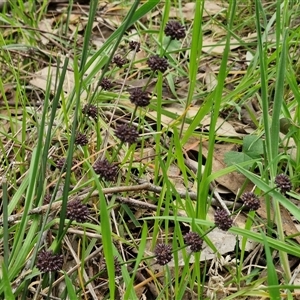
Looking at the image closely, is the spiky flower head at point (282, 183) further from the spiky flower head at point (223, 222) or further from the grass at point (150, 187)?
the spiky flower head at point (223, 222)

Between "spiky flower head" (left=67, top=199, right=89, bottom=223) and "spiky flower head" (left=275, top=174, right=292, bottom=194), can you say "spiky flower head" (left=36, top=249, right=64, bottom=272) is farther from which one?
"spiky flower head" (left=275, top=174, right=292, bottom=194)

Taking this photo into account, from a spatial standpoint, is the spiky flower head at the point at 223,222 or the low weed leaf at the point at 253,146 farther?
the low weed leaf at the point at 253,146

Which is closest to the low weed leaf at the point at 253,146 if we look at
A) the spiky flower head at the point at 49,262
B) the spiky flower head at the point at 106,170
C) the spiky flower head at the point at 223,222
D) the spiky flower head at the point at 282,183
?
the spiky flower head at the point at 282,183

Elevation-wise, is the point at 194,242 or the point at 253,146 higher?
the point at 253,146

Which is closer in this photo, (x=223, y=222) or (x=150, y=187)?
(x=223, y=222)

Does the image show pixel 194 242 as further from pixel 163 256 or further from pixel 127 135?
pixel 127 135

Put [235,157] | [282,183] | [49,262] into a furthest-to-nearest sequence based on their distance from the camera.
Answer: [235,157]
[282,183]
[49,262]

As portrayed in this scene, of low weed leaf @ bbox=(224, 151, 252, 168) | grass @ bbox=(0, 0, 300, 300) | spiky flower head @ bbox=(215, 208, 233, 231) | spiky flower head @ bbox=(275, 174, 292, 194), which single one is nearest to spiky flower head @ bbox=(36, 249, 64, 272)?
grass @ bbox=(0, 0, 300, 300)

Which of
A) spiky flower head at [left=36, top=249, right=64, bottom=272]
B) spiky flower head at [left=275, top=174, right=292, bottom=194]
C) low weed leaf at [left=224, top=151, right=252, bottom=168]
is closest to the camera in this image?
spiky flower head at [left=36, top=249, right=64, bottom=272]

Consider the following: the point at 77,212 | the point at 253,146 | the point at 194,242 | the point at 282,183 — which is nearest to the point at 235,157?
the point at 253,146
